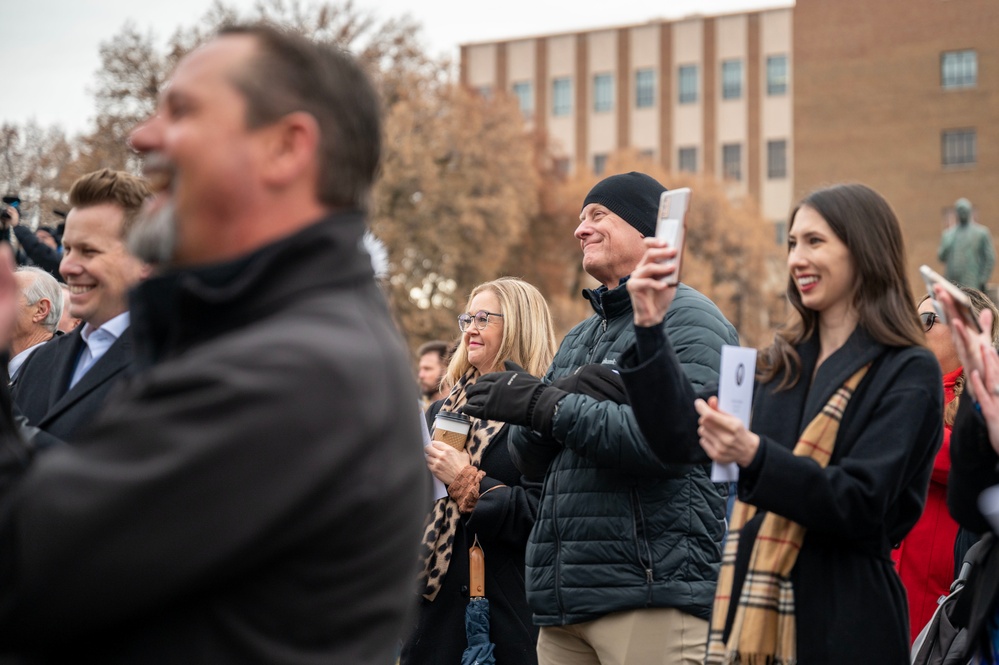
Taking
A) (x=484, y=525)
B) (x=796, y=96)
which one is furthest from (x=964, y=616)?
(x=796, y=96)

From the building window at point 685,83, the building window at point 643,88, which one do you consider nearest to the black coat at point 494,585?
the building window at point 685,83

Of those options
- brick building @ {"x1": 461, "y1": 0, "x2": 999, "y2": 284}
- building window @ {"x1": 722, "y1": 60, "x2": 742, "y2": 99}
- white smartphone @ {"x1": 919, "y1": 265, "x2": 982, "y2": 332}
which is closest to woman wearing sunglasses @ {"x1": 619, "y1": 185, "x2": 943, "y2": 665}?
white smartphone @ {"x1": 919, "y1": 265, "x2": 982, "y2": 332}

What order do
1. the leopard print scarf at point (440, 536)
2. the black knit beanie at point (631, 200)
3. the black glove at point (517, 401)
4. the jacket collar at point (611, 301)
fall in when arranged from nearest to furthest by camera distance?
1. the black glove at point (517, 401)
2. the jacket collar at point (611, 301)
3. the black knit beanie at point (631, 200)
4. the leopard print scarf at point (440, 536)

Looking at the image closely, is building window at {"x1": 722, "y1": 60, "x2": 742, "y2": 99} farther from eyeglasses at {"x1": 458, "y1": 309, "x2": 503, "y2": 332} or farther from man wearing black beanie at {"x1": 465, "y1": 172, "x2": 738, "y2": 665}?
man wearing black beanie at {"x1": 465, "y1": 172, "x2": 738, "y2": 665}

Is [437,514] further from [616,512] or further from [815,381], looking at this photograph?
[815,381]

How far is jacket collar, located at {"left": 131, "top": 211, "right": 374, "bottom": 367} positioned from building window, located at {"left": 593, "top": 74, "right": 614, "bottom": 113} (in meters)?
70.6

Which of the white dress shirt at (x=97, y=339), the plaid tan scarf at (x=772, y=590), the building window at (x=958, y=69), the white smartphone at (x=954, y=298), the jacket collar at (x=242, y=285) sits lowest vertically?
the plaid tan scarf at (x=772, y=590)

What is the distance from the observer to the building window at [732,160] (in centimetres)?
6837

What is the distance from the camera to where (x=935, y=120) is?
5588 centimetres

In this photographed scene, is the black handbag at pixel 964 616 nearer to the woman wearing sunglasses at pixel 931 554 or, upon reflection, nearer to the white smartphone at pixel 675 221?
the woman wearing sunglasses at pixel 931 554

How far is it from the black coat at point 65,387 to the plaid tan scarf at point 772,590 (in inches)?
82.5

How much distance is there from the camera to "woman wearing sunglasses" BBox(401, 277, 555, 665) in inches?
228

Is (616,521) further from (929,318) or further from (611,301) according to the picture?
(929,318)

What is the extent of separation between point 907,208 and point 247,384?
5797cm
